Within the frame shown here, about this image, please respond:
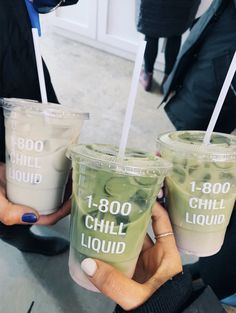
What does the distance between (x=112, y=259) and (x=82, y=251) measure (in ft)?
0.17

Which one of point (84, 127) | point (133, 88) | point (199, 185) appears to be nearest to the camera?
point (133, 88)

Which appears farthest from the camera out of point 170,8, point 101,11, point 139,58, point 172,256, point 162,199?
point 101,11

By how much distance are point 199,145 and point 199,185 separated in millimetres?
68

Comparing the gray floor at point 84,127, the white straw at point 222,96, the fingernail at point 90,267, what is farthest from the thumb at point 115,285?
the gray floor at point 84,127

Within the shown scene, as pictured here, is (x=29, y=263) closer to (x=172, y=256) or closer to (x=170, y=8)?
(x=172, y=256)

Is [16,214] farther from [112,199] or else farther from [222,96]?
[222,96]

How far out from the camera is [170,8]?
1879mm

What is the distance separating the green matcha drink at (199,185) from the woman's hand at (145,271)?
37 millimetres

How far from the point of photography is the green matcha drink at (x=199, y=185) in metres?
0.66

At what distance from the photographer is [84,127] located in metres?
2.13

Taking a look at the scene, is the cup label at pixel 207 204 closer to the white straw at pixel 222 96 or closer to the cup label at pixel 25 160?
the white straw at pixel 222 96

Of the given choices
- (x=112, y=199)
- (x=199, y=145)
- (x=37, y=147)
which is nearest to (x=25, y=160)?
(x=37, y=147)

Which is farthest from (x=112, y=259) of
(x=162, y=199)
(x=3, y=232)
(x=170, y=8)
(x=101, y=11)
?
(x=101, y=11)

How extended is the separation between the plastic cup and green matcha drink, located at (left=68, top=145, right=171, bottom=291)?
0.07 metres
